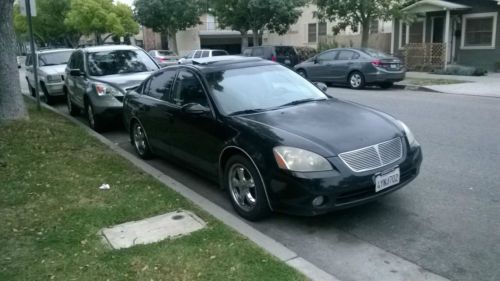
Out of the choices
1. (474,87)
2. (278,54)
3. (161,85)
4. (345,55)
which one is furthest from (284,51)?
(161,85)

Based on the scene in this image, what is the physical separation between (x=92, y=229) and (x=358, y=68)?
13929 mm

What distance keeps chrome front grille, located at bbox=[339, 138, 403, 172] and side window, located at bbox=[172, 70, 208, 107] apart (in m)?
1.90

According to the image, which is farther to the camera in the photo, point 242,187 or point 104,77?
point 104,77

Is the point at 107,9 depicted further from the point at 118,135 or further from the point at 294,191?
the point at 294,191

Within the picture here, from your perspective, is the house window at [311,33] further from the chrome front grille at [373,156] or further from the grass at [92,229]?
the chrome front grille at [373,156]

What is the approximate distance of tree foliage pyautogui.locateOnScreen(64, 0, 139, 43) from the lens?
42.1m

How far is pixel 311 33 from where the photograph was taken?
3862 centimetres

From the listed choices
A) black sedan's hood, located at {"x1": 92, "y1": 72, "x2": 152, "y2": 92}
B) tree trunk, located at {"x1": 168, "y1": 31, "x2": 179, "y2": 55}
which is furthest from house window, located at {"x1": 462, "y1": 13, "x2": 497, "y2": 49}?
tree trunk, located at {"x1": 168, "y1": 31, "x2": 179, "y2": 55}

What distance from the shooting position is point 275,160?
4582 millimetres

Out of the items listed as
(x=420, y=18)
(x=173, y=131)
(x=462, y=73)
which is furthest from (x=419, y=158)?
(x=420, y=18)

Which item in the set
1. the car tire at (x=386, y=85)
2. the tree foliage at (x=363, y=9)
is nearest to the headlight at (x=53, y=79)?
the car tire at (x=386, y=85)

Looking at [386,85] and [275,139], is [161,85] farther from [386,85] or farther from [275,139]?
[386,85]

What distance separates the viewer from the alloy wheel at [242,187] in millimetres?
5000

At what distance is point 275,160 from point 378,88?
13.9 meters
